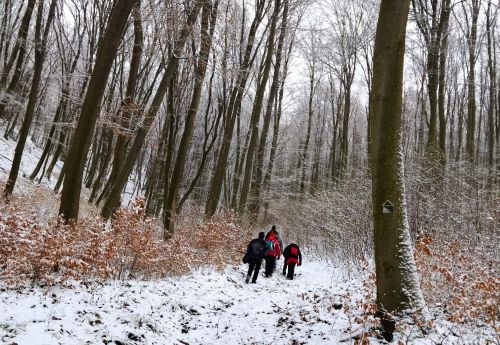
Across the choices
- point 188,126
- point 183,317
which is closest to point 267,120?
point 188,126

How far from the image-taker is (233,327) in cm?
664

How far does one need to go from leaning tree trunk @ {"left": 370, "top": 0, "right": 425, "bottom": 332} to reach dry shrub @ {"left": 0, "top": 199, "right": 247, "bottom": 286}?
14.0ft

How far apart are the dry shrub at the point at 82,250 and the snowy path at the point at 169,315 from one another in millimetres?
294

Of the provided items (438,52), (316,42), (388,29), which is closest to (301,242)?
(438,52)

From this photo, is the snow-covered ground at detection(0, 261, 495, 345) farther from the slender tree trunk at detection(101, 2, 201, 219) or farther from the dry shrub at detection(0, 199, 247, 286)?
the slender tree trunk at detection(101, 2, 201, 219)

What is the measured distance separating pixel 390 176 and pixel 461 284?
2320 mm

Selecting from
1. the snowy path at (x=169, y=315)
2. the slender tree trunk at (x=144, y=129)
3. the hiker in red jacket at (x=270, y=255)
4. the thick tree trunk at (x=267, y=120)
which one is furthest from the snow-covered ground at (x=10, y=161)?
the snowy path at (x=169, y=315)

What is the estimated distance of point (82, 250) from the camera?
6.20 metres

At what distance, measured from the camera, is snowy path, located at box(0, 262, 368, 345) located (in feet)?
15.1

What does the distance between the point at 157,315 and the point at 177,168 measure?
619 centimetres

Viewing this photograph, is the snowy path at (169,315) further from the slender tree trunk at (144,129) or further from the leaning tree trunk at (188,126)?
the slender tree trunk at (144,129)

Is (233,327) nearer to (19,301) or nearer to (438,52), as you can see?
(19,301)

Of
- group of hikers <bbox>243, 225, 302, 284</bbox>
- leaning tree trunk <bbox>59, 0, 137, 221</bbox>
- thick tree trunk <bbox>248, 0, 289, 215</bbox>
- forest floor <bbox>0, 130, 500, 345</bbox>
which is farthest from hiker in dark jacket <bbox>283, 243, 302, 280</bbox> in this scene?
leaning tree trunk <bbox>59, 0, 137, 221</bbox>

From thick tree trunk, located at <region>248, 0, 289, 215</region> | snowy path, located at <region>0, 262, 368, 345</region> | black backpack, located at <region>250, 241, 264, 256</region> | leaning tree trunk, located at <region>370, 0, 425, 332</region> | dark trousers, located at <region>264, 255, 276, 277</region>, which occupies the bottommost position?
snowy path, located at <region>0, 262, 368, 345</region>
